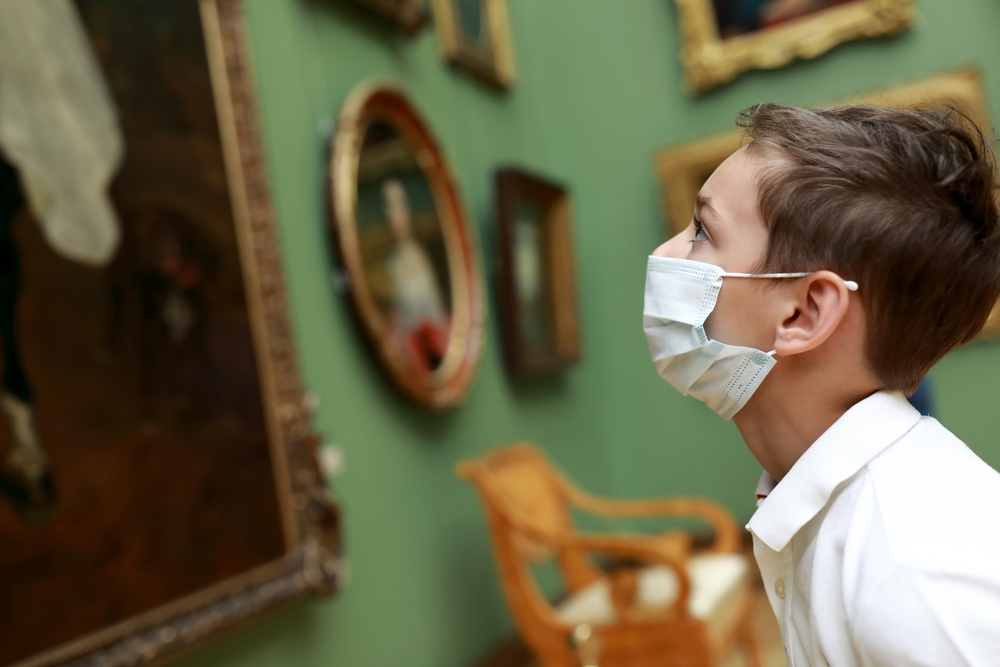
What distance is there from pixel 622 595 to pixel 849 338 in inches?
91.1

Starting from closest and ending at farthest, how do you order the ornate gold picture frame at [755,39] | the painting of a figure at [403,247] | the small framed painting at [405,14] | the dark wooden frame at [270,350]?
the dark wooden frame at [270,350] < the painting of a figure at [403,247] < the small framed painting at [405,14] < the ornate gold picture frame at [755,39]

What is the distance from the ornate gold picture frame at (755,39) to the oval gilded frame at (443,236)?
6.04 ft

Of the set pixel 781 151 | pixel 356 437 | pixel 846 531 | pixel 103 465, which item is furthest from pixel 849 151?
pixel 356 437

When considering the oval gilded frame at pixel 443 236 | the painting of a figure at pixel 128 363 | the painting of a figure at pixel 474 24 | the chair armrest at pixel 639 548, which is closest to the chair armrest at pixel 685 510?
the chair armrest at pixel 639 548

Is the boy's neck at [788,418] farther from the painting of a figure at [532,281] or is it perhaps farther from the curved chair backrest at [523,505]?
the painting of a figure at [532,281]

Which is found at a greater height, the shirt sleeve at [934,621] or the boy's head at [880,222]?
the boy's head at [880,222]

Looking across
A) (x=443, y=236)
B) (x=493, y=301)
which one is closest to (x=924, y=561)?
(x=443, y=236)

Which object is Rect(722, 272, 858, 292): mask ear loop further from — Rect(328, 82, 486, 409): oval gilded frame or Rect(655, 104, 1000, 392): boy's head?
Rect(328, 82, 486, 409): oval gilded frame

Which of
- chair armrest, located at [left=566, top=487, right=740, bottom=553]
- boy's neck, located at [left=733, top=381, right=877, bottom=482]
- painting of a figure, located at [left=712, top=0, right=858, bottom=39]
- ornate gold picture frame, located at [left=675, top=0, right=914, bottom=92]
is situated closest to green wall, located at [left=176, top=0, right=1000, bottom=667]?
ornate gold picture frame, located at [left=675, top=0, right=914, bottom=92]

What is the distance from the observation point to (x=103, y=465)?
2.15m

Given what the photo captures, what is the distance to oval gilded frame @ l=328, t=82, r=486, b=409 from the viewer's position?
325cm

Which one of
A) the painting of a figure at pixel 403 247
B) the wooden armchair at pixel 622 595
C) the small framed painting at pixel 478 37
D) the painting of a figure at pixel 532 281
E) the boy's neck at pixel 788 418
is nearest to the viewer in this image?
the boy's neck at pixel 788 418

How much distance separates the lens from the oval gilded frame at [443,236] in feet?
10.7

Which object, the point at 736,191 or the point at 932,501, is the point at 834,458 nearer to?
the point at 932,501
